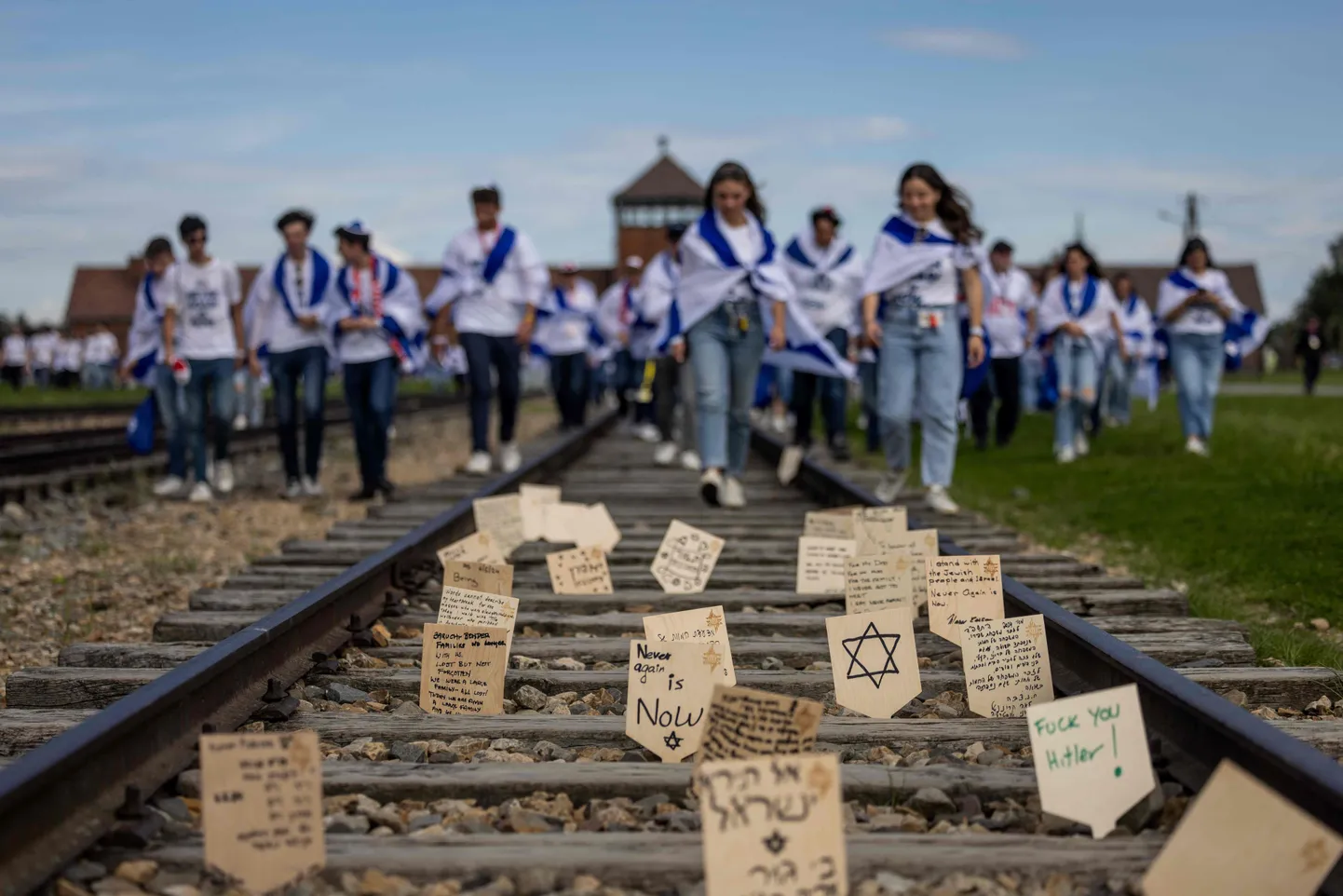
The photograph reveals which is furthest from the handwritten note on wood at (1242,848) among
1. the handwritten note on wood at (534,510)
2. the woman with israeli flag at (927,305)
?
the woman with israeli flag at (927,305)

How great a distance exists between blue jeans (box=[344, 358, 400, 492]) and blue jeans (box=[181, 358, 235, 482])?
923 millimetres

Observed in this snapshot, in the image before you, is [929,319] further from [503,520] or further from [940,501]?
[503,520]

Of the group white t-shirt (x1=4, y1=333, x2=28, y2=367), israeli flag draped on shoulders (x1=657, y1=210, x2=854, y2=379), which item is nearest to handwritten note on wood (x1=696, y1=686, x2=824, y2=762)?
israeli flag draped on shoulders (x1=657, y1=210, x2=854, y2=379)

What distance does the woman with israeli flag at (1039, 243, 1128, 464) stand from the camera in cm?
1339

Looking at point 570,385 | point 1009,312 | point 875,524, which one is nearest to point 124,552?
point 875,524

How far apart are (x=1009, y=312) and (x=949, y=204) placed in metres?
7.30

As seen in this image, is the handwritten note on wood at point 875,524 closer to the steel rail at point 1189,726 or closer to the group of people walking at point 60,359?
the steel rail at point 1189,726

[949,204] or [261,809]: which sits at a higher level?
[949,204]

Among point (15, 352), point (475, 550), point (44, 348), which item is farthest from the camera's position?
point (44, 348)

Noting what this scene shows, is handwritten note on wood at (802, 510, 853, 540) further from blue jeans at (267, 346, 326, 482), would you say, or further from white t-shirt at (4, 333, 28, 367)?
white t-shirt at (4, 333, 28, 367)

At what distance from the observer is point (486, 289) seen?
11.1 meters

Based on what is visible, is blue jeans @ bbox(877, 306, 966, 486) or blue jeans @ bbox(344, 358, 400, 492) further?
blue jeans @ bbox(344, 358, 400, 492)

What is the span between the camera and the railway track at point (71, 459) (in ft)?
34.6

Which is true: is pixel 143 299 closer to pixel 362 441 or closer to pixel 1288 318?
pixel 362 441
